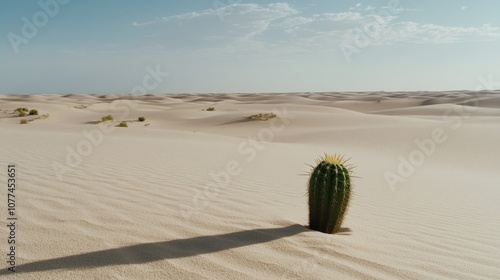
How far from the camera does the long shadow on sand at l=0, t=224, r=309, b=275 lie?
2609 mm

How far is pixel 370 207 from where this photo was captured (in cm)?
518

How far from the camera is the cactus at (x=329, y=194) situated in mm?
3506

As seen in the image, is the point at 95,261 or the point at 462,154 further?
the point at 462,154

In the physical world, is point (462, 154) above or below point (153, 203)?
above

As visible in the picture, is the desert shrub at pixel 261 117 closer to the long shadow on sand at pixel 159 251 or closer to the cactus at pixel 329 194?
the cactus at pixel 329 194

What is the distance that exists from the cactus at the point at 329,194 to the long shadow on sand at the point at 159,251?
0.28 metres

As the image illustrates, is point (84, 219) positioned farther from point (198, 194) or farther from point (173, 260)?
point (198, 194)

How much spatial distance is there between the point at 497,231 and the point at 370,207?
146 centimetres

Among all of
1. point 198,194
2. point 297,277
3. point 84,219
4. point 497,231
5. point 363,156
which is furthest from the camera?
point 363,156

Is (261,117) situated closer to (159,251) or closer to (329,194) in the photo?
(329,194)

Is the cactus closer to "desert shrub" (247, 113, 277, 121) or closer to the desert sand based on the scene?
the desert sand

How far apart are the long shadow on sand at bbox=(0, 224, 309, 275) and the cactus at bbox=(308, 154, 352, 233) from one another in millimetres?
275

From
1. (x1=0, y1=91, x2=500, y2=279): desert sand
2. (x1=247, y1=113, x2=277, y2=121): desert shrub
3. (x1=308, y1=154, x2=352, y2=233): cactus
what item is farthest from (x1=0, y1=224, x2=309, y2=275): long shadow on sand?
(x1=247, y1=113, x2=277, y2=121): desert shrub

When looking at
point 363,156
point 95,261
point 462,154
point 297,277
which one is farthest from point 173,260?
point 462,154
